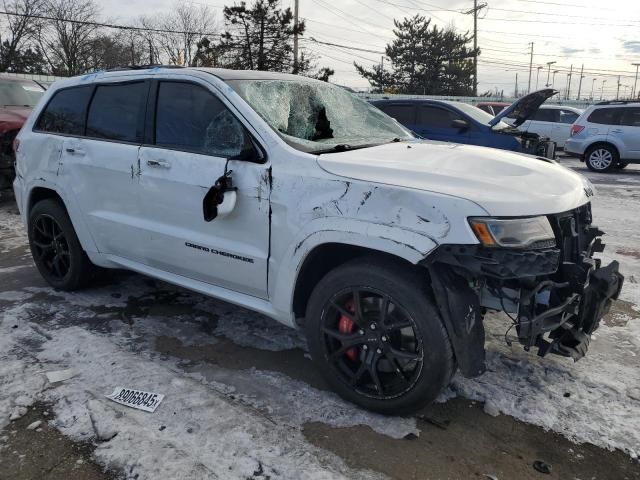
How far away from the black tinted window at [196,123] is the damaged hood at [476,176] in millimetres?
651

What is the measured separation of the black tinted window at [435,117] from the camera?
9695 millimetres

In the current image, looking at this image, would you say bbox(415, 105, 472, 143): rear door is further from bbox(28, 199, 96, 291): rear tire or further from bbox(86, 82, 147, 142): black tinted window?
bbox(28, 199, 96, 291): rear tire

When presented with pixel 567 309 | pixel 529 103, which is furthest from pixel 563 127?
pixel 567 309

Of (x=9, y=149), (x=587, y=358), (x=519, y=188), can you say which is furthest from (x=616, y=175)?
(x=9, y=149)

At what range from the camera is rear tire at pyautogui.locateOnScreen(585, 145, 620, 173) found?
1289 cm

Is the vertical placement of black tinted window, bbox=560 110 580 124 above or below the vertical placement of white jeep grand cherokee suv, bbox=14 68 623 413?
above

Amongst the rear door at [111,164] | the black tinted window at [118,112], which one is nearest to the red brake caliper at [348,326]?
the rear door at [111,164]

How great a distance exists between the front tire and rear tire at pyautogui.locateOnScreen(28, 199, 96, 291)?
2401mm

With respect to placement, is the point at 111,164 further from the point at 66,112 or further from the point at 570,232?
the point at 570,232

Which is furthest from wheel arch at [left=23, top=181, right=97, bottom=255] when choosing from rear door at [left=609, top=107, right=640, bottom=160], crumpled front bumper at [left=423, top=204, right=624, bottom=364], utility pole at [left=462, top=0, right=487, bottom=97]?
utility pole at [left=462, top=0, right=487, bottom=97]

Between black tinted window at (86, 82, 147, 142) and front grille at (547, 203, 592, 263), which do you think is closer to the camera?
front grille at (547, 203, 592, 263)

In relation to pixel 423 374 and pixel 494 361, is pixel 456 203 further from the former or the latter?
pixel 494 361

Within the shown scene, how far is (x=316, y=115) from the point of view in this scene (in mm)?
3428

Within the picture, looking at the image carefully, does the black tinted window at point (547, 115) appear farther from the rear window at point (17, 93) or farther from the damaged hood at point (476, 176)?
the damaged hood at point (476, 176)
